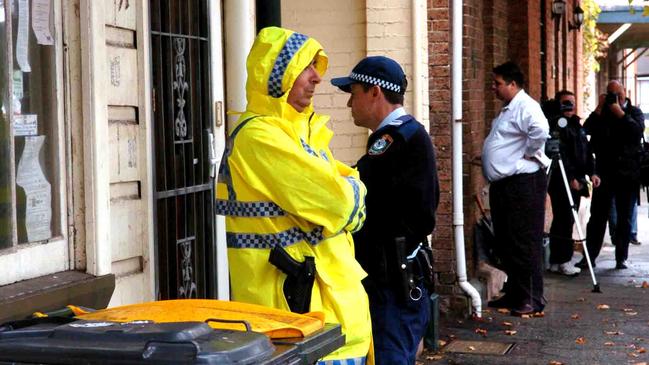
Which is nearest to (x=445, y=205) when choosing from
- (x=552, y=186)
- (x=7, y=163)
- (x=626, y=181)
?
(x=552, y=186)

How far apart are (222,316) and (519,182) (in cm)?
747

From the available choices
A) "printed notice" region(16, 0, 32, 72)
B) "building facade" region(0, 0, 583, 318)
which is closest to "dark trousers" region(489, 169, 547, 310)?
"building facade" region(0, 0, 583, 318)

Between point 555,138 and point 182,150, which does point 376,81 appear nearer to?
point 182,150

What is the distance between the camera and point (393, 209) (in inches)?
224

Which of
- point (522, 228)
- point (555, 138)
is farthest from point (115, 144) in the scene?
point (555, 138)

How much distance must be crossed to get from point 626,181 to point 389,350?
30.3 feet

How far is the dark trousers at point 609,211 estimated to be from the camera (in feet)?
46.1

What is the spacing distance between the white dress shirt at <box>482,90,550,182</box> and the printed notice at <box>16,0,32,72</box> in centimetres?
626

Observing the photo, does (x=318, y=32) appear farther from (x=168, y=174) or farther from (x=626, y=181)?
(x=626, y=181)

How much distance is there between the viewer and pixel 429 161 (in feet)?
18.7

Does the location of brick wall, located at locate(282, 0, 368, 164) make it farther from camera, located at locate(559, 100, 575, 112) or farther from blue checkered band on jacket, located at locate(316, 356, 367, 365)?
blue checkered band on jacket, located at locate(316, 356, 367, 365)

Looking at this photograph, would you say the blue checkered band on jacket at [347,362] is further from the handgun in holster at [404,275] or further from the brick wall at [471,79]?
the brick wall at [471,79]

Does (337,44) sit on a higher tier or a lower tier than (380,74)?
higher

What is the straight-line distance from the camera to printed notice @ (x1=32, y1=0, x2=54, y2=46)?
5.14m
